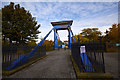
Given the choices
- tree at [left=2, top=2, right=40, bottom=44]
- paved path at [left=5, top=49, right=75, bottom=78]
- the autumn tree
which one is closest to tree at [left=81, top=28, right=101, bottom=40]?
the autumn tree

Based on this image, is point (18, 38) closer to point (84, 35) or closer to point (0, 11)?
point (0, 11)

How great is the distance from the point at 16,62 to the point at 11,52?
872 mm

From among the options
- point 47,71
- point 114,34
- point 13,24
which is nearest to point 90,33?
point 114,34

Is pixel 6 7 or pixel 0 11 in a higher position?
pixel 6 7

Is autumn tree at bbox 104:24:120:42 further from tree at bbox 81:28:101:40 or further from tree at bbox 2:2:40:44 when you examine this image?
tree at bbox 2:2:40:44

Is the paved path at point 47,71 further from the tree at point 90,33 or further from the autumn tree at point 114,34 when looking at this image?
the tree at point 90,33

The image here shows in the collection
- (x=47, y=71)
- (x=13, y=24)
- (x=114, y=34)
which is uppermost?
(x=13, y=24)

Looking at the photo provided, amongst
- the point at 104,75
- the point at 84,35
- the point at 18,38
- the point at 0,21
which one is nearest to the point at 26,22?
the point at 18,38

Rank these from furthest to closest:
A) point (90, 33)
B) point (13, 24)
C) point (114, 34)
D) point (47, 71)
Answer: point (90, 33), point (114, 34), point (13, 24), point (47, 71)

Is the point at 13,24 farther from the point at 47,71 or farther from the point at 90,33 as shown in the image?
the point at 90,33

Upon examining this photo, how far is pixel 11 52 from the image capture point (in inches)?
184

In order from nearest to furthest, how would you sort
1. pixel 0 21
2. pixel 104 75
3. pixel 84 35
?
pixel 104 75 → pixel 0 21 → pixel 84 35

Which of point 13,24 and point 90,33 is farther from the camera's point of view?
point 90,33

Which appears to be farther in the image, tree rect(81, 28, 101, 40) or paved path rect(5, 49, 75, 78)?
tree rect(81, 28, 101, 40)
